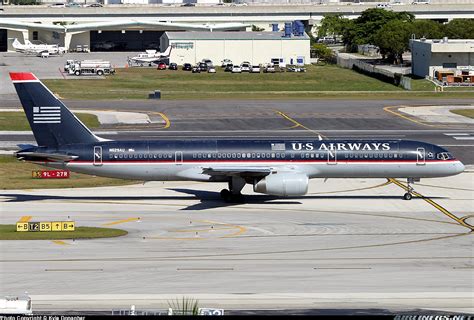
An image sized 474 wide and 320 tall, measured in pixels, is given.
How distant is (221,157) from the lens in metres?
67.7

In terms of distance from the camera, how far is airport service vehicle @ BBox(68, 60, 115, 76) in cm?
17188

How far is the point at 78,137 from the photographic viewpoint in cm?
6688

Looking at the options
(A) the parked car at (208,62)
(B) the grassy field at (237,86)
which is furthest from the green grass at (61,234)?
(A) the parked car at (208,62)

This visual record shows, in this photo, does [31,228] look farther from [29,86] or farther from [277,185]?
[277,185]

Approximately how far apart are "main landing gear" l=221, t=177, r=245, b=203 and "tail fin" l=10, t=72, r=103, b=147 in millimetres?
10977

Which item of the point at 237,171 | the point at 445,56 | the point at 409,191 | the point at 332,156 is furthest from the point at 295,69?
the point at 237,171

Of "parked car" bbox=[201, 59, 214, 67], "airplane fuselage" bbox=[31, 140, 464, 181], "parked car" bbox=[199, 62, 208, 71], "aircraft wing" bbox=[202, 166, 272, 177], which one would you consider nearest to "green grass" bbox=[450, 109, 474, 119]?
"airplane fuselage" bbox=[31, 140, 464, 181]

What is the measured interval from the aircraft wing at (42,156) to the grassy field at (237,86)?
72.5 m

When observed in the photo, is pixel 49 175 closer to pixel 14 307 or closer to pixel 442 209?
pixel 442 209

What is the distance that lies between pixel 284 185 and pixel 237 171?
129 inches

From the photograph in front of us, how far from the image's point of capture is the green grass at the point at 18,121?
349ft

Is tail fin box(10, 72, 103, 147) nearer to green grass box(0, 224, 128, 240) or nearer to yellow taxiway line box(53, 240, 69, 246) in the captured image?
green grass box(0, 224, 128, 240)

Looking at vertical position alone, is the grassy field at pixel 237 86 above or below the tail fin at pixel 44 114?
below

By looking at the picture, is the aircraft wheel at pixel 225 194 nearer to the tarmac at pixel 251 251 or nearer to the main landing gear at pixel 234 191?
the main landing gear at pixel 234 191
